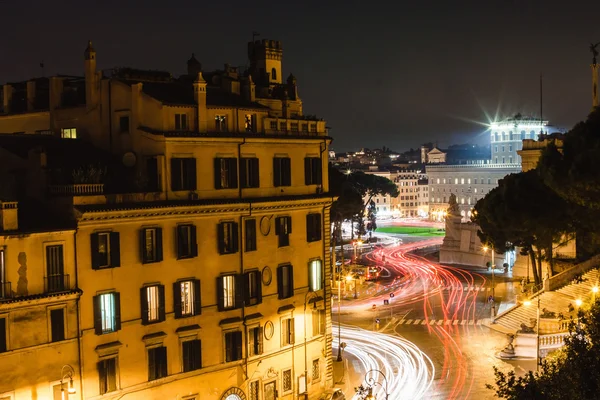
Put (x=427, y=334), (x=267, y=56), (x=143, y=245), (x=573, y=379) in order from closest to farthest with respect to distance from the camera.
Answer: (x=573, y=379)
(x=143, y=245)
(x=427, y=334)
(x=267, y=56)

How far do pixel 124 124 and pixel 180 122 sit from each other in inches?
136

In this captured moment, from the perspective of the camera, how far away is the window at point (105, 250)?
112 ft

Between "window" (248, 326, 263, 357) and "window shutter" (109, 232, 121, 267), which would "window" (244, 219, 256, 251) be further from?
"window shutter" (109, 232, 121, 267)

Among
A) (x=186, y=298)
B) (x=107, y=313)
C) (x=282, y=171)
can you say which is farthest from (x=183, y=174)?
(x=107, y=313)

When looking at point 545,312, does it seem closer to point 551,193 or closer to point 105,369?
point 551,193

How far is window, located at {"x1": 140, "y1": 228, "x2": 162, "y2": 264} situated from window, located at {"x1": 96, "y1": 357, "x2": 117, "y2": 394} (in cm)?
483

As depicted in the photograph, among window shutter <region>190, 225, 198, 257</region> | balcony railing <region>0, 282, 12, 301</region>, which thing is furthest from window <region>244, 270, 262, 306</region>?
balcony railing <region>0, 282, 12, 301</region>

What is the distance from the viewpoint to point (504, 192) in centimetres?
6309

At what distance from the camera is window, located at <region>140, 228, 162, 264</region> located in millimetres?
36094

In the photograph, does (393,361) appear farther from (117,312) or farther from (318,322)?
(117,312)

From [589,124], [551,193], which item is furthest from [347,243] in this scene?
[589,124]

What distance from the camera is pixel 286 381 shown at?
141 feet

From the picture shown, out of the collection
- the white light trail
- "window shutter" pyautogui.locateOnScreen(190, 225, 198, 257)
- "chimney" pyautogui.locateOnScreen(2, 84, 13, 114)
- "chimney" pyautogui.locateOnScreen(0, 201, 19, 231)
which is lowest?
the white light trail

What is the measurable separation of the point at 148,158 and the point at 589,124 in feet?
91.6
